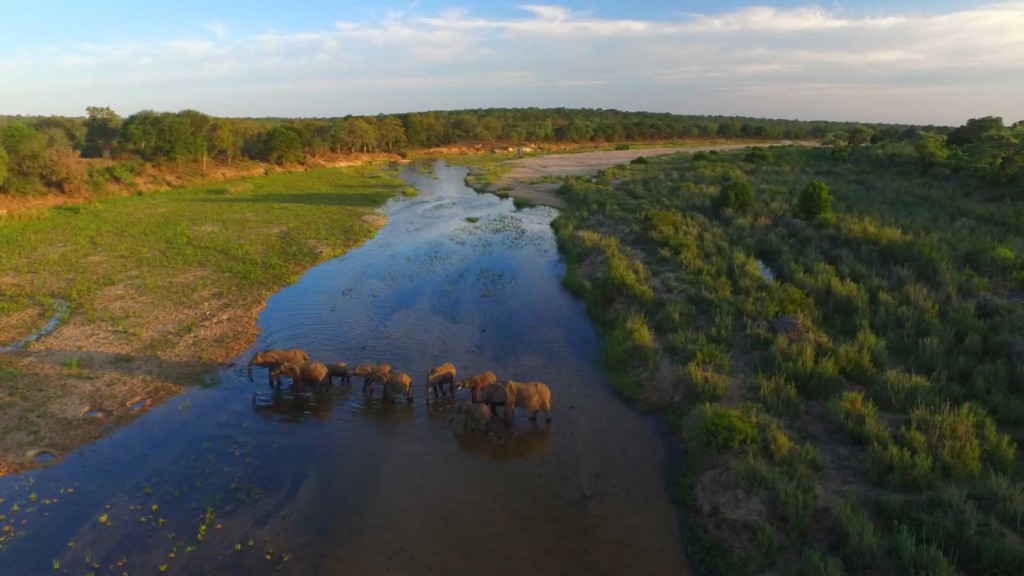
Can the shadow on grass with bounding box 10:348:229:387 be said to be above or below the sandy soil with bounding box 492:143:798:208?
below

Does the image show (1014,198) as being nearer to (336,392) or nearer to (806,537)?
(806,537)

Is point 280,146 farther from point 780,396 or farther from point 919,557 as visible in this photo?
point 919,557

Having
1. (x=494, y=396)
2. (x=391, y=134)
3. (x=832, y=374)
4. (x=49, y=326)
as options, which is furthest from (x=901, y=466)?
(x=391, y=134)

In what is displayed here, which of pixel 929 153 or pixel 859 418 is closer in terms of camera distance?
pixel 859 418

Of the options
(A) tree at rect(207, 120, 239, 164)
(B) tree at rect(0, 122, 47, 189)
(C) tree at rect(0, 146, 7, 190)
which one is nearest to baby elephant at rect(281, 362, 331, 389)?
(C) tree at rect(0, 146, 7, 190)

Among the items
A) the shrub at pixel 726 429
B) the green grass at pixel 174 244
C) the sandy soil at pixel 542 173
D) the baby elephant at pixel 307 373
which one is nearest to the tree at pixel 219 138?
the green grass at pixel 174 244

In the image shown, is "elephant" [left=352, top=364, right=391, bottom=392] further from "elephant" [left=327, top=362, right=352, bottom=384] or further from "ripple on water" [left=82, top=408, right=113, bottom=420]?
"ripple on water" [left=82, top=408, right=113, bottom=420]

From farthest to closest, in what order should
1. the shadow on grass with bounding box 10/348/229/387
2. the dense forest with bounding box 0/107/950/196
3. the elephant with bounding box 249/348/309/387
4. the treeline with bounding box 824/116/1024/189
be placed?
the dense forest with bounding box 0/107/950/196
the treeline with bounding box 824/116/1024/189
the shadow on grass with bounding box 10/348/229/387
the elephant with bounding box 249/348/309/387
